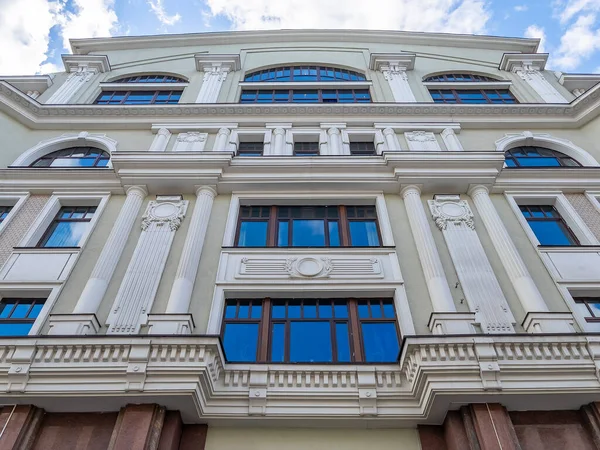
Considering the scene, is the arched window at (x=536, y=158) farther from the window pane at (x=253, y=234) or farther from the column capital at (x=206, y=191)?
the column capital at (x=206, y=191)

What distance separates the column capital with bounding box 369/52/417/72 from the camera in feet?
81.7

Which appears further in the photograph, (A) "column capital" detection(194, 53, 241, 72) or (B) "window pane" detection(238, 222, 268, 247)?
(A) "column capital" detection(194, 53, 241, 72)

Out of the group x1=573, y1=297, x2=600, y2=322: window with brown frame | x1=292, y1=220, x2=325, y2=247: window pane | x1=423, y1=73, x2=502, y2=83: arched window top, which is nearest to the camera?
x1=573, y1=297, x2=600, y2=322: window with brown frame

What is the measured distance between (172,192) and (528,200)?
12564 millimetres

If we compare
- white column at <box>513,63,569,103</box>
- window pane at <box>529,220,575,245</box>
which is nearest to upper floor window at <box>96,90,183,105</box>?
window pane at <box>529,220,575,245</box>

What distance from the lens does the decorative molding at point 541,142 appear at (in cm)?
1897

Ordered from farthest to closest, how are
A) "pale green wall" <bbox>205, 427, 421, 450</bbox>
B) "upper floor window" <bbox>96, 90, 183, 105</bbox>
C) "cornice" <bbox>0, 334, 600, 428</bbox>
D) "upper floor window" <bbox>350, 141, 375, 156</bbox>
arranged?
1. "upper floor window" <bbox>96, 90, 183, 105</bbox>
2. "upper floor window" <bbox>350, 141, 375, 156</bbox>
3. "pale green wall" <bbox>205, 427, 421, 450</bbox>
4. "cornice" <bbox>0, 334, 600, 428</bbox>

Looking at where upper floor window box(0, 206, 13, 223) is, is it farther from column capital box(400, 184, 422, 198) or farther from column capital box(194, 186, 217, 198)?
column capital box(400, 184, 422, 198)

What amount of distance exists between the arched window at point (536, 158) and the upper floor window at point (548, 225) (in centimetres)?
280

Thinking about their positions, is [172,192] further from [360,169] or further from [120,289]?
[360,169]

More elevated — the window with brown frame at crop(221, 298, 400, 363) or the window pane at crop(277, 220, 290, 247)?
the window pane at crop(277, 220, 290, 247)

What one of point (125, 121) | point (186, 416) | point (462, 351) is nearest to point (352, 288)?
point (462, 351)

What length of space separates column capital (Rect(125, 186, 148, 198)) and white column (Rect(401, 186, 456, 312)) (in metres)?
8.95

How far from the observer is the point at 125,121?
20.1 metres
